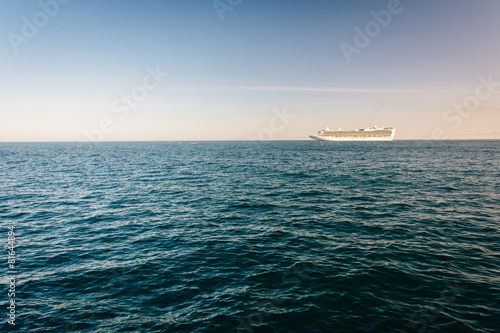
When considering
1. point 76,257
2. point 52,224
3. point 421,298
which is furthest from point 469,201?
point 52,224

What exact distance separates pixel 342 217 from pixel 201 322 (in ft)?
50.7

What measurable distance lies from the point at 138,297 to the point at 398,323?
10.5 meters

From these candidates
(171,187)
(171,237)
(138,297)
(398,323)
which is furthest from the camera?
(171,187)

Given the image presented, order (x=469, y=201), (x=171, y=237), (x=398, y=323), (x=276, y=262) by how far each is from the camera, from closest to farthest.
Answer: (x=398, y=323) < (x=276, y=262) < (x=171, y=237) < (x=469, y=201)

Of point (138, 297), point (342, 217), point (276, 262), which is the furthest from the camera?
point (342, 217)

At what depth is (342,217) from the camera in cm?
2077

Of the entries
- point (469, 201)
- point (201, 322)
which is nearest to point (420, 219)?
point (469, 201)

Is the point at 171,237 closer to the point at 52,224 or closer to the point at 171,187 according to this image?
the point at 52,224

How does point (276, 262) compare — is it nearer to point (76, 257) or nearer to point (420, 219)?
point (76, 257)

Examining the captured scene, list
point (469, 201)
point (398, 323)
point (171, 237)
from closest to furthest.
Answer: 1. point (398, 323)
2. point (171, 237)
3. point (469, 201)

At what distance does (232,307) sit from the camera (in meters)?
9.73

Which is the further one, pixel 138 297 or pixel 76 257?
pixel 76 257

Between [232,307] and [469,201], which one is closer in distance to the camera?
[232,307]

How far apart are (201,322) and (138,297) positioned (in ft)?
11.4
